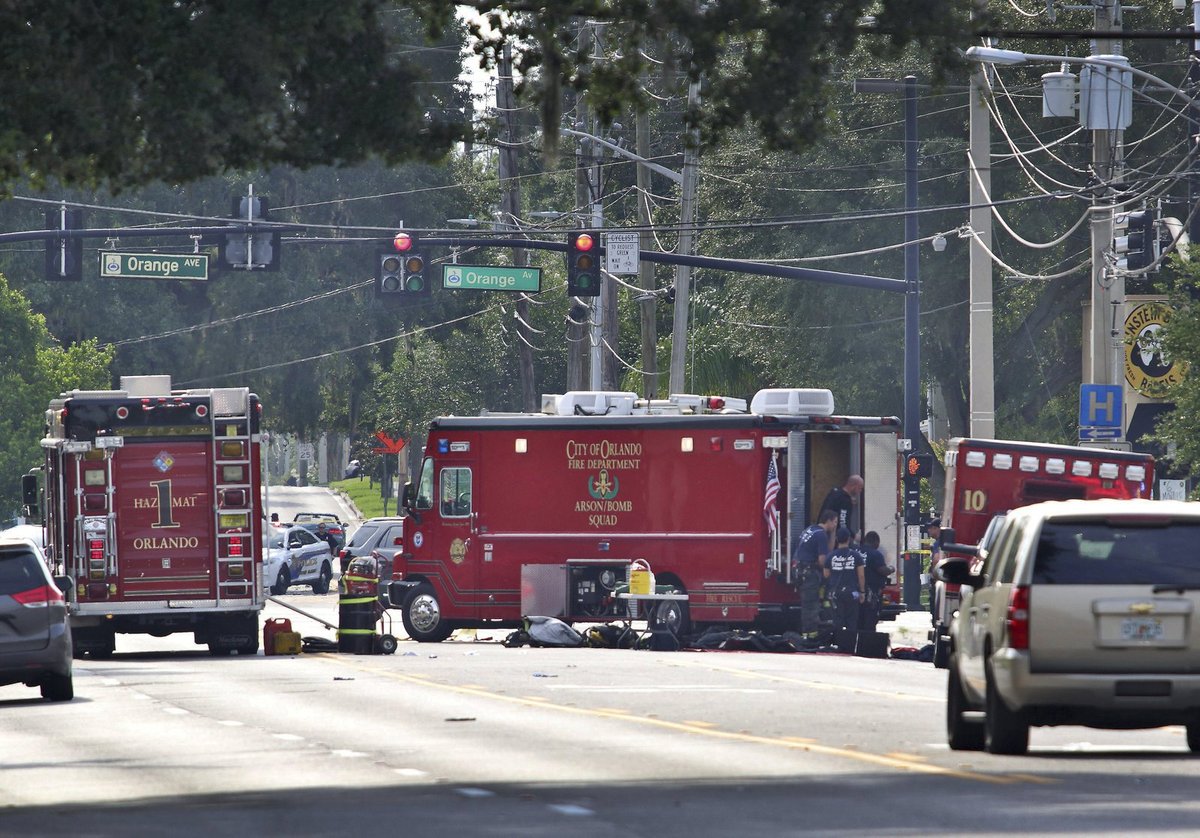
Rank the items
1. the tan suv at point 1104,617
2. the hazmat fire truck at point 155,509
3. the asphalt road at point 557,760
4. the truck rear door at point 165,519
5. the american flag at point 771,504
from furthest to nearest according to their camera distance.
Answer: the american flag at point 771,504
the truck rear door at point 165,519
the hazmat fire truck at point 155,509
the tan suv at point 1104,617
the asphalt road at point 557,760

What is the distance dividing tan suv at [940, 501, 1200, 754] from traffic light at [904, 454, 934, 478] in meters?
24.2

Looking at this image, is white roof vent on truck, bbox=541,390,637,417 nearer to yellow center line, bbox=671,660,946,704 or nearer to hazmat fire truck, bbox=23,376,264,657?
hazmat fire truck, bbox=23,376,264,657

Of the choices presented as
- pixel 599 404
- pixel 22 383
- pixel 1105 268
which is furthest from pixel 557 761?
pixel 22 383

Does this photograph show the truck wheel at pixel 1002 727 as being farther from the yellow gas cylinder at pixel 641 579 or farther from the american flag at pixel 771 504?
the yellow gas cylinder at pixel 641 579

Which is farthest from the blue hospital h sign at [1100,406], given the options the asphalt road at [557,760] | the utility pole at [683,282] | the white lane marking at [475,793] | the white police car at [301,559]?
the white police car at [301,559]

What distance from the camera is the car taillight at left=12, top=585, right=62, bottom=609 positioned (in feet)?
69.9

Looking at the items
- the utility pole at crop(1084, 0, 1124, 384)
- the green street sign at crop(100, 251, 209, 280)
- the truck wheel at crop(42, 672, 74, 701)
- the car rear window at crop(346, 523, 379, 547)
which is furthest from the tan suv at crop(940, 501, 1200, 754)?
the car rear window at crop(346, 523, 379, 547)

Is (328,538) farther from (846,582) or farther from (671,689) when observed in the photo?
(671,689)

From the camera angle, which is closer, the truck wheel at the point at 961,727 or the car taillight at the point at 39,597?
the truck wheel at the point at 961,727

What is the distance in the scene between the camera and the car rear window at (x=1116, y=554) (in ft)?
43.3

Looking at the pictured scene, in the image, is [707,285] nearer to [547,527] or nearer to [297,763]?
[547,527]

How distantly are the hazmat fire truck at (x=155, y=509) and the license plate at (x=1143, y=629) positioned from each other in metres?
17.1

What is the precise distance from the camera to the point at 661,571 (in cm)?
3055

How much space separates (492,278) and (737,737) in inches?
924
